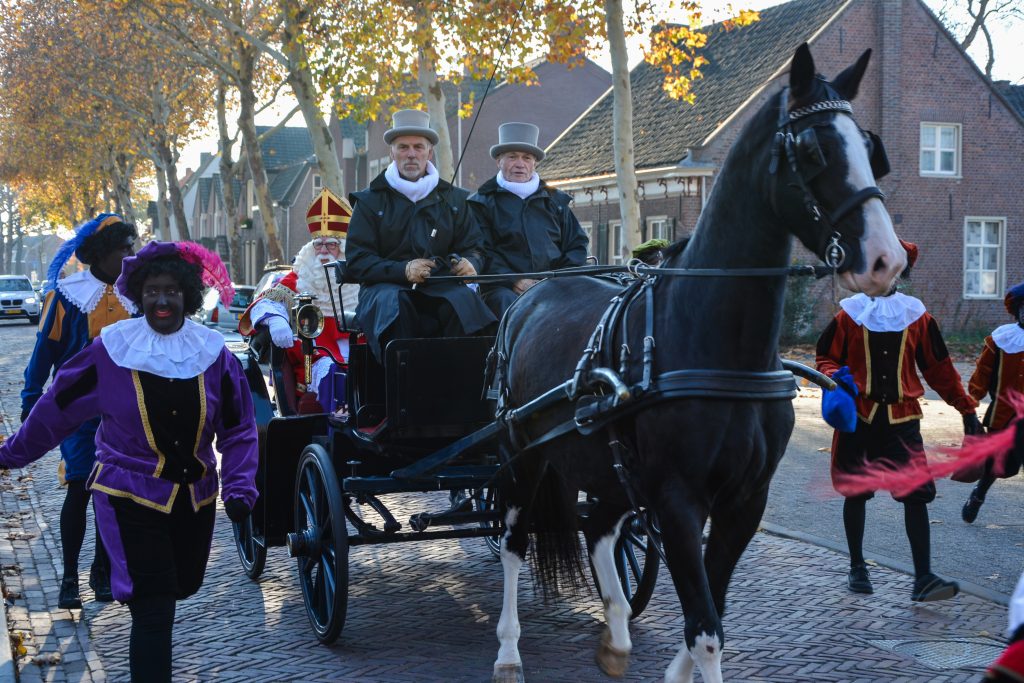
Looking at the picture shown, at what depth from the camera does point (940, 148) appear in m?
29.7

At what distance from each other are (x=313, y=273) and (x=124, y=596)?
14.3ft

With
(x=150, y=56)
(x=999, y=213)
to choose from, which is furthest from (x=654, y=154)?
(x=150, y=56)

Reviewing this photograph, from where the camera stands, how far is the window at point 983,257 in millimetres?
29531

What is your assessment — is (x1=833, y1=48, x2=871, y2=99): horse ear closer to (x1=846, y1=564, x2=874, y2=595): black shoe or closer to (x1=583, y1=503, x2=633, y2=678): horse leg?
(x1=583, y1=503, x2=633, y2=678): horse leg

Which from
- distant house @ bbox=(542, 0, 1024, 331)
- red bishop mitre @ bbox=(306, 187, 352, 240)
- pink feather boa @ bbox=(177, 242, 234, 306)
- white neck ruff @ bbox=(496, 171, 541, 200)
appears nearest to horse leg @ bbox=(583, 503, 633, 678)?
pink feather boa @ bbox=(177, 242, 234, 306)

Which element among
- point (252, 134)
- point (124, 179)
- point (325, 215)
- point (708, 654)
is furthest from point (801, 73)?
point (124, 179)

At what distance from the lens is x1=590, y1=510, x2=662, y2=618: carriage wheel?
221 inches

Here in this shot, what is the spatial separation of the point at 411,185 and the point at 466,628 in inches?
93.6

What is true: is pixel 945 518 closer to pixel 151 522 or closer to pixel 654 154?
pixel 151 522

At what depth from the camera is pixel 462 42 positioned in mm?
18562

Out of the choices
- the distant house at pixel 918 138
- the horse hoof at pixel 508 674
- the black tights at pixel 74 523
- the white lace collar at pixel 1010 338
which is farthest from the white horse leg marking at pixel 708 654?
the distant house at pixel 918 138

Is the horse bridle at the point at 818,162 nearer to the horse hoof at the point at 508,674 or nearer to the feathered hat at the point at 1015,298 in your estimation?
the horse hoof at the point at 508,674

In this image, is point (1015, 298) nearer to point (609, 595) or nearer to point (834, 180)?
point (609, 595)

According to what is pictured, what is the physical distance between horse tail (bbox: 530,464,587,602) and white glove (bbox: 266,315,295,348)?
2.46 m
